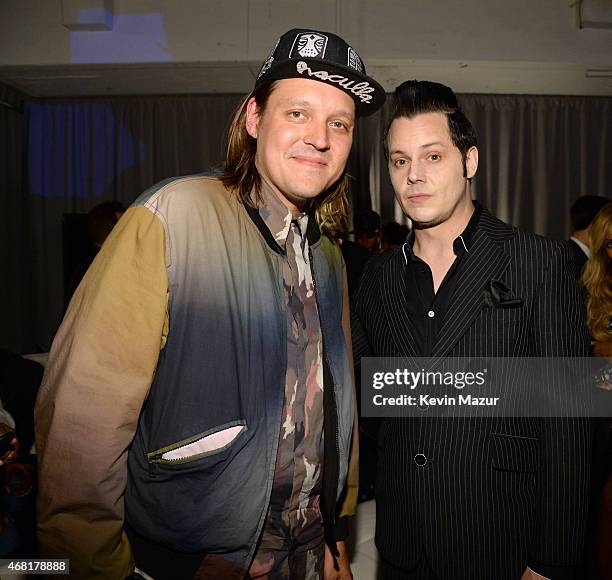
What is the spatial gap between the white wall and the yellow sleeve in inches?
183

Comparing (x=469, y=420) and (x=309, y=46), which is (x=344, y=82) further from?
(x=469, y=420)

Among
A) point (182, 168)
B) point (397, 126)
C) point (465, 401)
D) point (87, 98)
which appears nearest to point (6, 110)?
point (87, 98)

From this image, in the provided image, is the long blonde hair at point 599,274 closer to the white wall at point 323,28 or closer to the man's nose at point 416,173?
the man's nose at point 416,173

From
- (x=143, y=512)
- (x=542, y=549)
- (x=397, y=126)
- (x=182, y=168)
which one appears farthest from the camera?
(x=182, y=168)

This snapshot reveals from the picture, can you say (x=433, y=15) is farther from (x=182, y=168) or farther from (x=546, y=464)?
(x=546, y=464)

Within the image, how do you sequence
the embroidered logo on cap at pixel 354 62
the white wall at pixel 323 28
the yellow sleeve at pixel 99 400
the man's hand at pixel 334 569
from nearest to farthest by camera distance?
1. the yellow sleeve at pixel 99 400
2. the embroidered logo on cap at pixel 354 62
3. the man's hand at pixel 334 569
4. the white wall at pixel 323 28

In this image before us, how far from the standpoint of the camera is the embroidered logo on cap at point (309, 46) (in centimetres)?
131

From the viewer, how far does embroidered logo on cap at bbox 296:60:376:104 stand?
4.39 feet

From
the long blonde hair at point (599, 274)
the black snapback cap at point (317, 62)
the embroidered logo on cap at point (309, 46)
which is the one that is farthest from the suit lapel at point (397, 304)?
the long blonde hair at point (599, 274)

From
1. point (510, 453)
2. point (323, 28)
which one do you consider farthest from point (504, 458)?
point (323, 28)

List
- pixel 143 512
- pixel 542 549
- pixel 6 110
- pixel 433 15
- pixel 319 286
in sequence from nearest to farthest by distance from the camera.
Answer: pixel 143 512 → pixel 542 549 → pixel 319 286 → pixel 433 15 → pixel 6 110

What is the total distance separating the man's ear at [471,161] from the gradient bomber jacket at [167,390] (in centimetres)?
72

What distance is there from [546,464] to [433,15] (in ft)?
16.3

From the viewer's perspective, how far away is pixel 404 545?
4.93 ft
